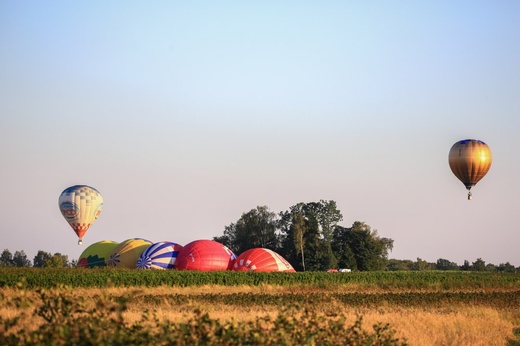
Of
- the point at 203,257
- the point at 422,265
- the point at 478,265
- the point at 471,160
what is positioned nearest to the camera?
the point at 471,160

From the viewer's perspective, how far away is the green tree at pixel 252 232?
8225 cm

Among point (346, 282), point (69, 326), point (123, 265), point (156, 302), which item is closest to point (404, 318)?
point (156, 302)

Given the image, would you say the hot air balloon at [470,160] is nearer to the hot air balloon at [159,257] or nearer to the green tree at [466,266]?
the hot air balloon at [159,257]

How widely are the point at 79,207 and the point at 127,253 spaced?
507 centimetres

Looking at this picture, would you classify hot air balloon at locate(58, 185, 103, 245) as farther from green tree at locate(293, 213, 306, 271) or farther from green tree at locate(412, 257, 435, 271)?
green tree at locate(412, 257, 435, 271)

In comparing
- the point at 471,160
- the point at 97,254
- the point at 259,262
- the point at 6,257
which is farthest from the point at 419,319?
the point at 6,257

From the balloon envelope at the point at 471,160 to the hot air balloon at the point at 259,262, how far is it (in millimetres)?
12925

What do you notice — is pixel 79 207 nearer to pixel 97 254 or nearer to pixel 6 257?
pixel 97 254

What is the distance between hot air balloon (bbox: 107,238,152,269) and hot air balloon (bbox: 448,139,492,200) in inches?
858

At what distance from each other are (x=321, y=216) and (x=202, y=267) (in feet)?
112

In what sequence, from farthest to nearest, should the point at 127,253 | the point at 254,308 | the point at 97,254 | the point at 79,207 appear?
the point at 97,254 < the point at 79,207 < the point at 127,253 < the point at 254,308

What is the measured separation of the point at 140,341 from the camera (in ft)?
35.4

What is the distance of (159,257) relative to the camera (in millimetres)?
49719

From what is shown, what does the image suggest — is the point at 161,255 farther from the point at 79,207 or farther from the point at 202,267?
A: the point at 79,207
